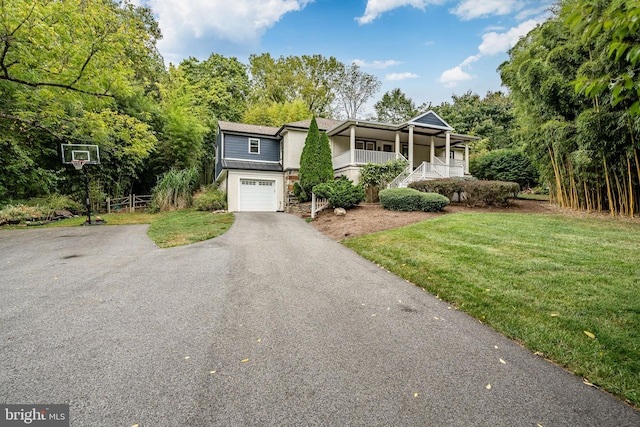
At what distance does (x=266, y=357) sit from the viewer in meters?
2.50

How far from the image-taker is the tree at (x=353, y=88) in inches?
1206

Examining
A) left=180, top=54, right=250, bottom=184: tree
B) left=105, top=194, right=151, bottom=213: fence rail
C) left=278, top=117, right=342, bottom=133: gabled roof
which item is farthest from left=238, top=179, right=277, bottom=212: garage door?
left=180, top=54, right=250, bottom=184: tree

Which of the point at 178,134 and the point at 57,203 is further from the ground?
the point at 178,134

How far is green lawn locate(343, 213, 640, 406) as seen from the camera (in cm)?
254

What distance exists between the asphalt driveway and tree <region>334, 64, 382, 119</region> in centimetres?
2967

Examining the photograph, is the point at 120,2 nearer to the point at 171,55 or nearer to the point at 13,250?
the point at 171,55

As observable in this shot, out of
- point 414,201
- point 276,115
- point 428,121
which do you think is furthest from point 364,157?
point 276,115

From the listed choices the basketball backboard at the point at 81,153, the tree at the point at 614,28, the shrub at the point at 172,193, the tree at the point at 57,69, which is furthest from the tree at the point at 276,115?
the tree at the point at 614,28

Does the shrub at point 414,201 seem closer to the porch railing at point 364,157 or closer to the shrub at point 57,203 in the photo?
the porch railing at point 364,157

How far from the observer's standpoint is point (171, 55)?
79.6ft

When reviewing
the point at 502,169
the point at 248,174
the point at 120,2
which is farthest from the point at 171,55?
the point at 502,169

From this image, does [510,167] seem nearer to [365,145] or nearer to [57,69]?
[365,145]

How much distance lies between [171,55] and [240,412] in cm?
2968

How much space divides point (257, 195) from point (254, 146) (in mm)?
3340
